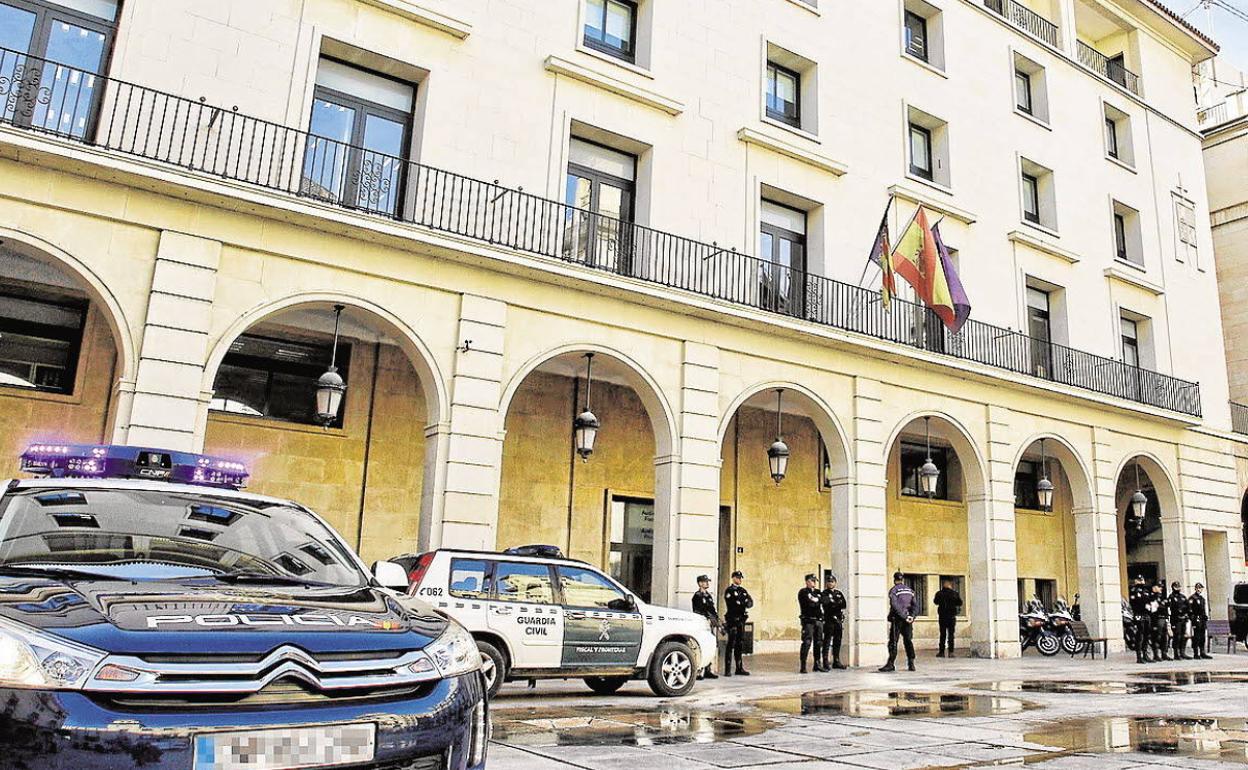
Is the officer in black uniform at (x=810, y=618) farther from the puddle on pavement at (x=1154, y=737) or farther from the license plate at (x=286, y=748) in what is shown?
the license plate at (x=286, y=748)

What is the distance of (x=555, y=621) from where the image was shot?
425 inches

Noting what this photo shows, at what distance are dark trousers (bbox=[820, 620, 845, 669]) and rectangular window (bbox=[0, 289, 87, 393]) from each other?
1267 cm

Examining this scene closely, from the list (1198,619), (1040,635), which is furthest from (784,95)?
(1198,619)

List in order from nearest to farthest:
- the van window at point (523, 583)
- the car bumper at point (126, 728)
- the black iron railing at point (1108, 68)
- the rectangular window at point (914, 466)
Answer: the car bumper at point (126, 728)
the van window at point (523, 583)
the rectangular window at point (914, 466)
the black iron railing at point (1108, 68)

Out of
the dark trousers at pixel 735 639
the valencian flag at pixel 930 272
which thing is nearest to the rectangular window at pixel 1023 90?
the valencian flag at pixel 930 272

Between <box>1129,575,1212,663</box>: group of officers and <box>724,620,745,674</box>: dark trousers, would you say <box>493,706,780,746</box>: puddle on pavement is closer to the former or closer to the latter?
<box>724,620,745,674</box>: dark trousers

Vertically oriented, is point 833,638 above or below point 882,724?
above

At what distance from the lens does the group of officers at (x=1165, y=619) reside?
19.1m

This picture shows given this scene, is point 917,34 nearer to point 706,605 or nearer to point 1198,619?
point 1198,619

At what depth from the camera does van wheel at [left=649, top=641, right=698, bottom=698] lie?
1158 cm

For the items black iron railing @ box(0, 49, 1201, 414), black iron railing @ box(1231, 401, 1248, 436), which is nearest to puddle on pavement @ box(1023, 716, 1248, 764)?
black iron railing @ box(0, 49, 1201, 414)

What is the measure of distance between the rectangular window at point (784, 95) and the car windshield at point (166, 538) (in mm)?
16075

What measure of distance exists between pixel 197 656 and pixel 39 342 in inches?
511

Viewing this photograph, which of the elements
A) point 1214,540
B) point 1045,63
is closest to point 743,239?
point 1045,63
